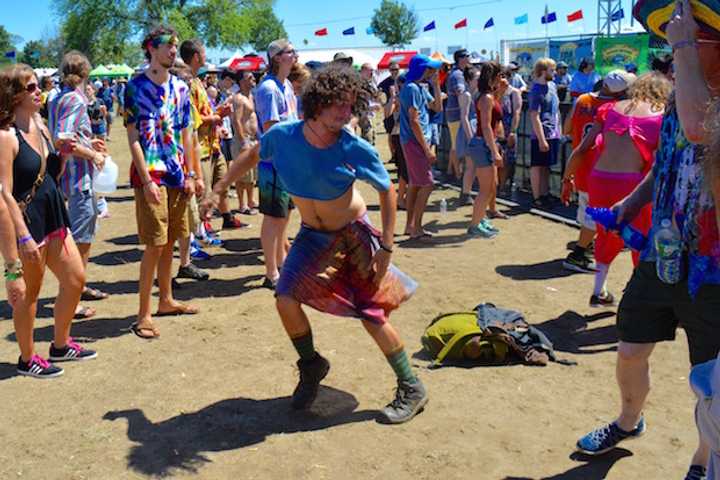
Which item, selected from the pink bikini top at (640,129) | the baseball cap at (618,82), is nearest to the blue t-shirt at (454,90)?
the baseball cap at (618,82)

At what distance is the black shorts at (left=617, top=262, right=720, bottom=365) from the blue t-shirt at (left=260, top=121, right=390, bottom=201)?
1.31 meters

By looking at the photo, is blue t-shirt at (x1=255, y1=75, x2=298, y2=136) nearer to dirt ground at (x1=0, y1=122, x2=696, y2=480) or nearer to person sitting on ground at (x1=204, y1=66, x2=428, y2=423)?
dirt ground at (x1=0, y1=122, x2=696, y2=480)

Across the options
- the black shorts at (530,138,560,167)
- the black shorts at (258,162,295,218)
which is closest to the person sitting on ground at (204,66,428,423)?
the black shorts at (258,162,295,218)

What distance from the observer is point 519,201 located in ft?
35.1

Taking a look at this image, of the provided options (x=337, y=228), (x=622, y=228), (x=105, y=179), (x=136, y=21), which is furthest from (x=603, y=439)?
(x=136, y=21)

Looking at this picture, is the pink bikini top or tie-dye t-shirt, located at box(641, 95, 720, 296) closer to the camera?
tie-dye t-shirt, located at box(641, 95, 720, 296)

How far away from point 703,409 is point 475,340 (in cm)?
299

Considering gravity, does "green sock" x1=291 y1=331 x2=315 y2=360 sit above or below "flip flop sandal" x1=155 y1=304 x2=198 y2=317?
above

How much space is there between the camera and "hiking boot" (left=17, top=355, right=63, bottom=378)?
15.4 feet

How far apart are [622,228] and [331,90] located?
153 centimetres

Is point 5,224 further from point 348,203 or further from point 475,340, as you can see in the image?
point 475,340


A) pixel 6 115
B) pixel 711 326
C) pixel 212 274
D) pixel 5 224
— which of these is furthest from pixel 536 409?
pixel 212 274

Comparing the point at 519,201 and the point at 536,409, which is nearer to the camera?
the point at 536,409

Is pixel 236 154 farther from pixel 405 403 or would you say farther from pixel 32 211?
pixel 405 403
